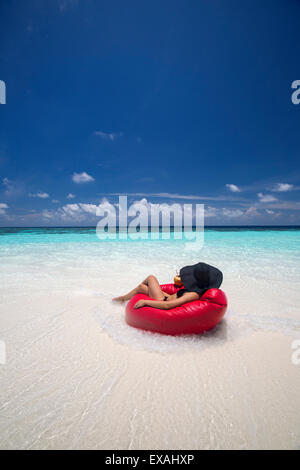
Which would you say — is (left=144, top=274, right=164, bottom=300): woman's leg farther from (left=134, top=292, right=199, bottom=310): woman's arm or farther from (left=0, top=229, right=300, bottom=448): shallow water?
(left=0, top=229, right=300, bottom=448): shallow water

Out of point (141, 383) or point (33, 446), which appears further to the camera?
point (141, 383)

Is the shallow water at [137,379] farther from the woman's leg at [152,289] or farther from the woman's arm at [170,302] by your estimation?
the woman's leg at [152,289]

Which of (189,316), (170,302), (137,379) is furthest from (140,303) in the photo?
(137,379)

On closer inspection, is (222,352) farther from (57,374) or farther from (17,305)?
(17,305)

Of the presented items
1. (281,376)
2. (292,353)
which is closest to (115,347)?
(281,376)

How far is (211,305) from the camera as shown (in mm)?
2396

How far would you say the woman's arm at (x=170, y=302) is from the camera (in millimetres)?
2506

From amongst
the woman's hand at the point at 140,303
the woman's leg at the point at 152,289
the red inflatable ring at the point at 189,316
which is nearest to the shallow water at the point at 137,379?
the red inflatable ring at the point at 189,316

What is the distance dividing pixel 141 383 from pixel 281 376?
4.52 ft

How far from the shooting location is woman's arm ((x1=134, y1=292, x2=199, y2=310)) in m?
2.51

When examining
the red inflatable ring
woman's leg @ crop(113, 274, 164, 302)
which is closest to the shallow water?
the red inflatable ring

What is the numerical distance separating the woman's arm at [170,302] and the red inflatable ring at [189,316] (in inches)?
1.8

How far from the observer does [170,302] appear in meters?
2.52

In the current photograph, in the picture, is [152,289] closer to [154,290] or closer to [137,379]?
[154,290]
